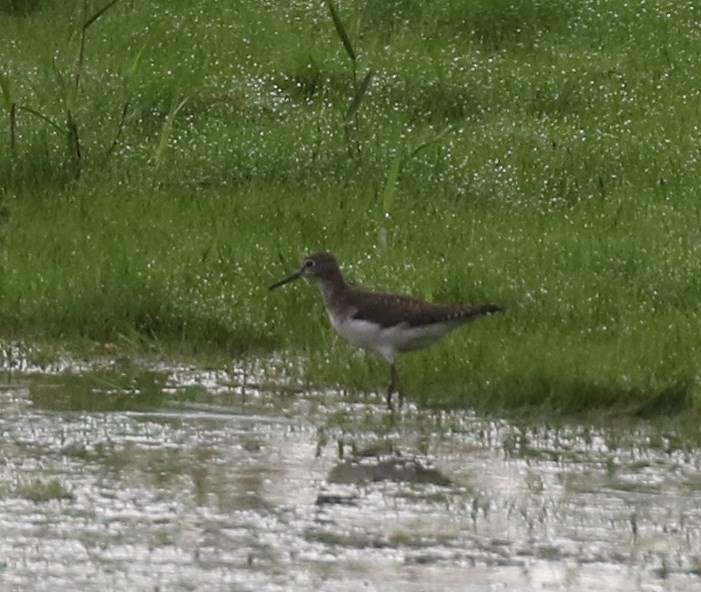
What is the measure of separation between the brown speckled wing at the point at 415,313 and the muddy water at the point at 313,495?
17.6 inches

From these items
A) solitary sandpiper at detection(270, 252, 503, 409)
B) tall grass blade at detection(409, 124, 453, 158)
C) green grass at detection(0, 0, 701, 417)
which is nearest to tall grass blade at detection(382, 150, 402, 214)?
green grass at detection(0, 0, 701, 417)

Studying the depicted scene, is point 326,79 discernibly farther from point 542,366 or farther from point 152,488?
point 152,488

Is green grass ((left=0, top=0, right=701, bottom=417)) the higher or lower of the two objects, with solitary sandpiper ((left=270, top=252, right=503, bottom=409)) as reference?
higher

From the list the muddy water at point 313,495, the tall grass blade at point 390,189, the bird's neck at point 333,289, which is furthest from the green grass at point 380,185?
the muddy water at point 313,495

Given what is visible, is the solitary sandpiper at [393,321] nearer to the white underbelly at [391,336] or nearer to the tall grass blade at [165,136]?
the white underbelly at [391,336]

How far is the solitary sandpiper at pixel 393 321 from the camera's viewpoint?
9.88m

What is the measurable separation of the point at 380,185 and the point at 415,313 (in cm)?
346

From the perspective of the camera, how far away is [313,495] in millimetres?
7938

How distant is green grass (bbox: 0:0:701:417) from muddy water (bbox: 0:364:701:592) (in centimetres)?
71

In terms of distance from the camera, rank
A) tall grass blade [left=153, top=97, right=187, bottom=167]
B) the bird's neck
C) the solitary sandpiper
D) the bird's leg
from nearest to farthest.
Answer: the bird's leg < the solitary sandpiper < the bird's neck < tall grass blade [left=153, top=97, right=187, bottom=167]

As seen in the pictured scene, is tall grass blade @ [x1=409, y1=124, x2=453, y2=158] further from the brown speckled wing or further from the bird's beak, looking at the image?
the brown speckled wing

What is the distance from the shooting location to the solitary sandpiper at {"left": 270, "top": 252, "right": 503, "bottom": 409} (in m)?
9.88

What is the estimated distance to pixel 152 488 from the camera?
7977 millimetres

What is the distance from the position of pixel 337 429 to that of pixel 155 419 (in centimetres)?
82
